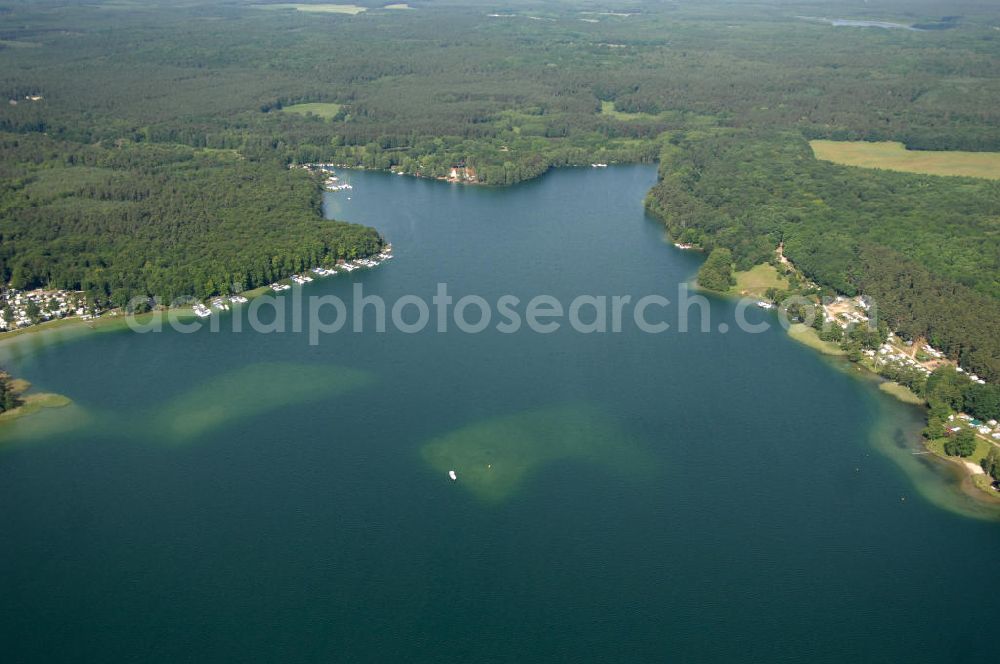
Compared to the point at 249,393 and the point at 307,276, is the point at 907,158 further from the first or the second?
the point at 249,393

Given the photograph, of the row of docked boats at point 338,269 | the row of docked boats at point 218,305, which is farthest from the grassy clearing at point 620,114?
the row of docked boats at point 218,305

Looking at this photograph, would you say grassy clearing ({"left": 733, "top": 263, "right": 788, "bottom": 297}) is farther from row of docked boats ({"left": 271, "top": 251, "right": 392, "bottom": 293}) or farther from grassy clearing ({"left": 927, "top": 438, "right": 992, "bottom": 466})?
row of docked boats ({"left": 271, "top": 251, "right": 392, "bottom": 293})

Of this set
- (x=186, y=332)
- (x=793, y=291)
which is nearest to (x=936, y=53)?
(x=793, y=291)

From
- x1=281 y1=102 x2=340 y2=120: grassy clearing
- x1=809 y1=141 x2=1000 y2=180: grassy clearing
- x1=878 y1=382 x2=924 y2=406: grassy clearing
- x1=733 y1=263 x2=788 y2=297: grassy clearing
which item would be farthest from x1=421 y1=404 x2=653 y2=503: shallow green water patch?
x1=281 y1=102 x2=340 y2=120: grassy clearing

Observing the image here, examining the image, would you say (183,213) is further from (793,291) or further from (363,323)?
(793,291)

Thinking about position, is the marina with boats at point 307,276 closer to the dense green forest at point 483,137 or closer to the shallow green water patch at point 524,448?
the dense green forest at point 483,137

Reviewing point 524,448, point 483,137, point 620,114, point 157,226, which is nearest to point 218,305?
point 157,226
